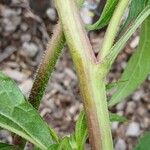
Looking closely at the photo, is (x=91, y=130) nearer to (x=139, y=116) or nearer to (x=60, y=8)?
(x=60, y=8)

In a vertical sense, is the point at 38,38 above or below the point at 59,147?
below

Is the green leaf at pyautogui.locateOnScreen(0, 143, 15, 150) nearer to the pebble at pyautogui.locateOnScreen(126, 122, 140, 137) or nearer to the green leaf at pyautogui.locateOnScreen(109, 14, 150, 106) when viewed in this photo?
the green leaf at pyautogui.locateOnScreen(109, 14, 150, 106)

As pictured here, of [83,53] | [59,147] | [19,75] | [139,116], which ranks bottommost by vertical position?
[139,116]

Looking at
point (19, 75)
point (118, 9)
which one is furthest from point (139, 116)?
point (118, 9)

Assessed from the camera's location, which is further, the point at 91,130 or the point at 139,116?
the point at 139,116

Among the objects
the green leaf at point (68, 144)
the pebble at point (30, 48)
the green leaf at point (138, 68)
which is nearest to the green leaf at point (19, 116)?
the green leaf at point (68, 144)

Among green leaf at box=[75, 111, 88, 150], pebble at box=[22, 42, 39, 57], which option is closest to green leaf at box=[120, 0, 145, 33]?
green leaf at box=[75, 111, 88, 150]
